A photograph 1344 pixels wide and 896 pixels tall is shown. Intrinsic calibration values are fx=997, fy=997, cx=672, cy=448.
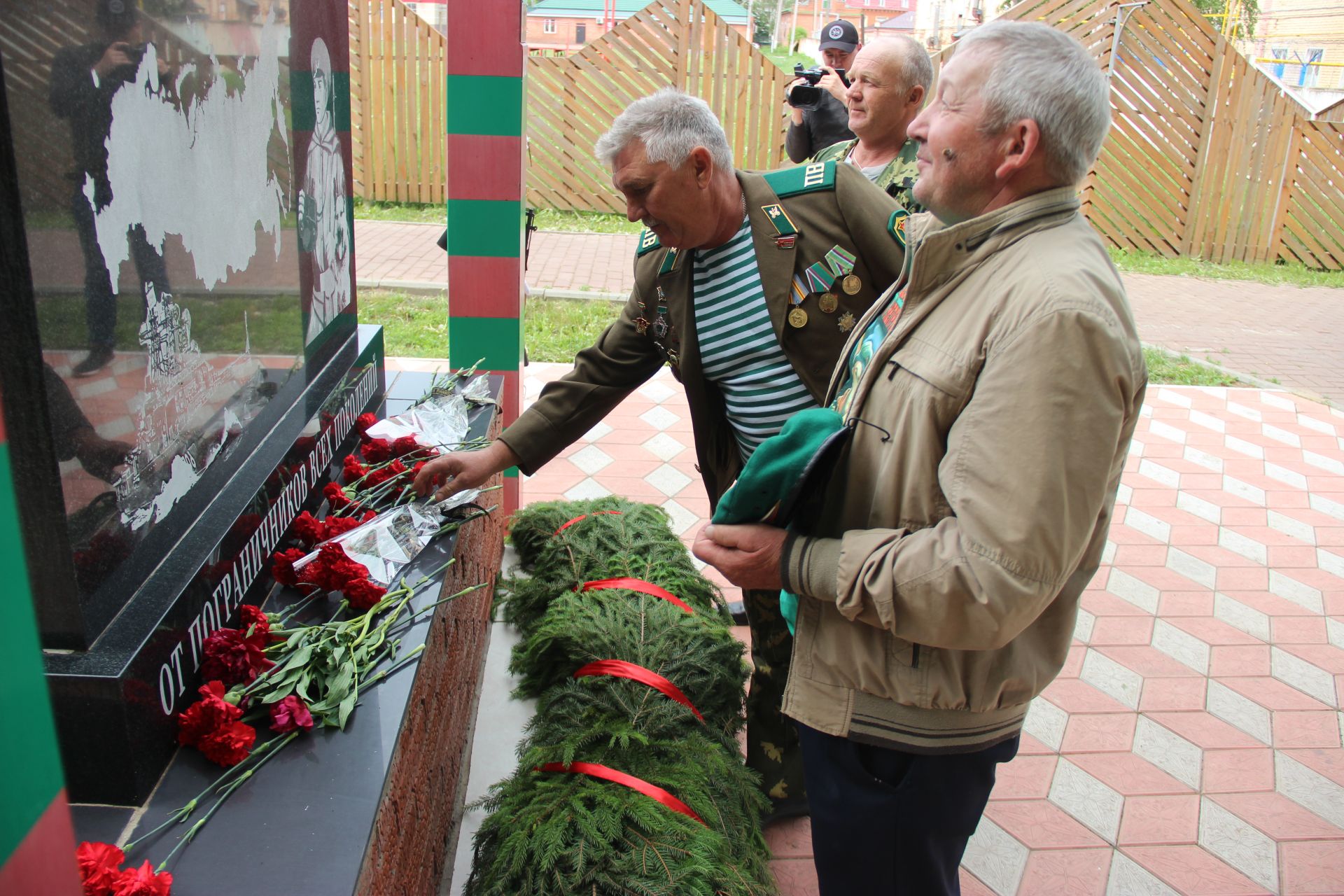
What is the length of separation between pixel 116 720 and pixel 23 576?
1112mm

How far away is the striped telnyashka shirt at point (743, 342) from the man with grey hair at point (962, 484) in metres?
0.58

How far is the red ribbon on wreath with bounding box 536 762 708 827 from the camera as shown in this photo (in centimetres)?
195

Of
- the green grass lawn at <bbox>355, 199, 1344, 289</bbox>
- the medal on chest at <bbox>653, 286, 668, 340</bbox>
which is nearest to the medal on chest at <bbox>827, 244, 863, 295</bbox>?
the medal on chest at <bbox>653, 286, 668, 340</bbox>

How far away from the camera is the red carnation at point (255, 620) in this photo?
1882 millimetres

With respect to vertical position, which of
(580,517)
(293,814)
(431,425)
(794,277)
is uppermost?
(794,277)

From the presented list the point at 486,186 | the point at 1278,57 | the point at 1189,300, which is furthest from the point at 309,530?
the point at 1278,57

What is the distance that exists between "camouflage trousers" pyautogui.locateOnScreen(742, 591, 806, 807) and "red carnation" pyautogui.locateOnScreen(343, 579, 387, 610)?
913 mm

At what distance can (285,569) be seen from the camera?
2.16 meters

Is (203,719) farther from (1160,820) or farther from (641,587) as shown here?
(1160,820)

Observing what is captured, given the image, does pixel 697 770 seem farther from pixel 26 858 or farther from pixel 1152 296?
pixel 1152 296

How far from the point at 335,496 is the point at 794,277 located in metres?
1.27

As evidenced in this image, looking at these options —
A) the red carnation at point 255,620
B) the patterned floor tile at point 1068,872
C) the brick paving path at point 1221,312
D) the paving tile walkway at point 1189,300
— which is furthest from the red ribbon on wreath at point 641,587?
the brick paving path at point 1221,312

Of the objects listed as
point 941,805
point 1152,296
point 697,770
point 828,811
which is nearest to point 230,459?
point 697,770

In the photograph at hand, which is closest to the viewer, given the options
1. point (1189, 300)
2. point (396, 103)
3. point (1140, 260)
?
point (1189, 300)
